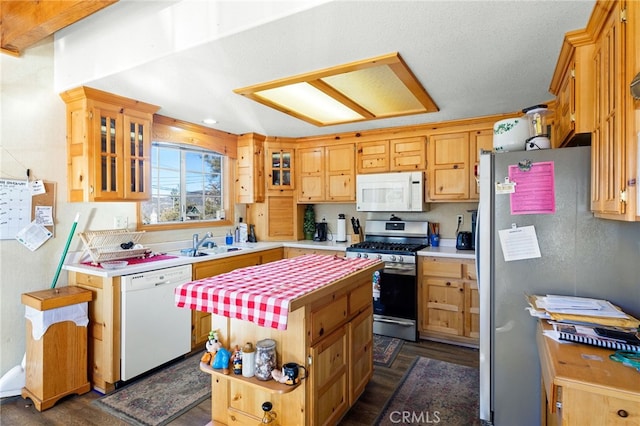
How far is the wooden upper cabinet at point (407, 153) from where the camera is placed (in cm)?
372

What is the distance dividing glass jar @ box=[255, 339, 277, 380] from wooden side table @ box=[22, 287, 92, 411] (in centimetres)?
165

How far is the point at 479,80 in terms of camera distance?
7.91ft

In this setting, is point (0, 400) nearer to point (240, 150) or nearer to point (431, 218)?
point (240, 150)

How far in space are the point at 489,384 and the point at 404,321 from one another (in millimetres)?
1427

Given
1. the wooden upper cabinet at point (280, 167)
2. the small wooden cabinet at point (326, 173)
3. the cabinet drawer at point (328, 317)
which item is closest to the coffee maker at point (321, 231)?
the small wooden cabinet at point (326, 173)

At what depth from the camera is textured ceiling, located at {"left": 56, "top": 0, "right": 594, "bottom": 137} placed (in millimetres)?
1593

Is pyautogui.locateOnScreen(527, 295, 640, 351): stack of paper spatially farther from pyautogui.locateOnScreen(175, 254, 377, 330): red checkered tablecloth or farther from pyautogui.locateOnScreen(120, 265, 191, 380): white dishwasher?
pyautogui.locateOnScreen(120, 265, 191, 380): white dishwasher

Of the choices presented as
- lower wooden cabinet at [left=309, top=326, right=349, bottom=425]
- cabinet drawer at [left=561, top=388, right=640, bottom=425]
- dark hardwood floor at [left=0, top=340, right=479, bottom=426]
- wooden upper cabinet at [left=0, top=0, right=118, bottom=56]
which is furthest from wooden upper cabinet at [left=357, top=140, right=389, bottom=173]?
cabinet drawer at [left=561, top=388, right=640, bottom=425]

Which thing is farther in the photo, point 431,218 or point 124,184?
point 431,218

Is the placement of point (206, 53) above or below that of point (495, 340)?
above

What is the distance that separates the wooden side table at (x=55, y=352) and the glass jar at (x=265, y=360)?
165 cm

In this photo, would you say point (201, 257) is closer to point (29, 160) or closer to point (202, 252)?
point (202, 252)

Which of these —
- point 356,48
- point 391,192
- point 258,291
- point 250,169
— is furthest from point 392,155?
point 258,291

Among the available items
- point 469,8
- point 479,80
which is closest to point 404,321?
point 479,80
